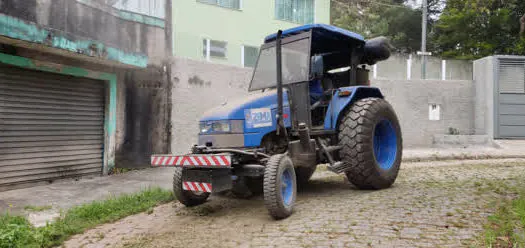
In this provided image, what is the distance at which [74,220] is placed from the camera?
5398 mm

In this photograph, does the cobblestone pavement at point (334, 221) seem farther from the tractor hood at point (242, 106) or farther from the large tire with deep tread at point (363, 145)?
the tractor hood at point (242, 106)

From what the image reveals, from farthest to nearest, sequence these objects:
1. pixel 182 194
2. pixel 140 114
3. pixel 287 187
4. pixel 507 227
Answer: pixel 140 114 < pixel 182 194 < pixel 287 187 < pixel 507 227

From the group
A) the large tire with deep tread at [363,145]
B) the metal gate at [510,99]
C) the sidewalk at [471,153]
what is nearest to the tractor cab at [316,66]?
the large tire with deep tread at [363,145]

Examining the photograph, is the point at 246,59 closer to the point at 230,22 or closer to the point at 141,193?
the point at 230,22

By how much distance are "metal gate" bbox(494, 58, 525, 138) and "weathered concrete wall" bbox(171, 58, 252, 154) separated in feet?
30.4

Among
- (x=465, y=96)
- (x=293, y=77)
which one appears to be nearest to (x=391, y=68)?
(x=465, y=96)

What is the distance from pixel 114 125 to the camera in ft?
30.5

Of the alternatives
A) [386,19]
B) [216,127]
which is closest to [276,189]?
[216,127]

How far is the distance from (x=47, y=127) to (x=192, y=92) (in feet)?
12.3

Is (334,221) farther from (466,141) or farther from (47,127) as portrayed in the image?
(466,141)

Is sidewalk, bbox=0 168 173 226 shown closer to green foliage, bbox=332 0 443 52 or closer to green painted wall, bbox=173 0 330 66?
→ green painted wall, bbox=173 0 330 66

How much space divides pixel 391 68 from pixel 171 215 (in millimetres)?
13122

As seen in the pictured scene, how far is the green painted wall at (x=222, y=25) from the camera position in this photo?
15.7 m

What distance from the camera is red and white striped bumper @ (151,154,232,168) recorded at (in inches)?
188
